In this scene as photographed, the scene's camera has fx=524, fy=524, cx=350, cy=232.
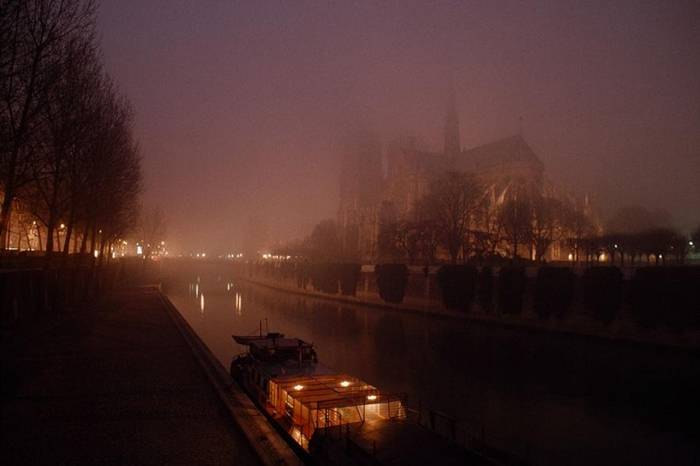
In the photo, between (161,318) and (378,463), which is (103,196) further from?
(378,463)

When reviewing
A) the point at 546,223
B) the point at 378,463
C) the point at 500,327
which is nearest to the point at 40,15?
the point at 378,463

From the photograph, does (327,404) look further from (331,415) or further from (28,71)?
(28,71)

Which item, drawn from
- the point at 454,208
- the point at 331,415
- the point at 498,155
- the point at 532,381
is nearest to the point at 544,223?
the point at 454,208

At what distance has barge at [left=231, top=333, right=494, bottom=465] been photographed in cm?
906

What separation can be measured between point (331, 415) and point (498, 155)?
9202 centimetres

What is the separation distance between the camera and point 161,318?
2767 centimetres

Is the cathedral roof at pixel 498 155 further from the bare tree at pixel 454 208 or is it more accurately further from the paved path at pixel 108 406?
the paved path at pixel 108 406

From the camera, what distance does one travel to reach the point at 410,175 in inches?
3730

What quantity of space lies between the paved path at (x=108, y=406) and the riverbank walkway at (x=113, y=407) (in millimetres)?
18

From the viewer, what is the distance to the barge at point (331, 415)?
9062 mm

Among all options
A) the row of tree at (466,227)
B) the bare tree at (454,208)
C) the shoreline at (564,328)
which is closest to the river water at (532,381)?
the shoreline at (564,328)

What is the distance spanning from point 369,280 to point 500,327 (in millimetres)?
22718

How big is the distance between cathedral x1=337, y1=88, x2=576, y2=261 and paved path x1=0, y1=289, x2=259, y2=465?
2562 inches

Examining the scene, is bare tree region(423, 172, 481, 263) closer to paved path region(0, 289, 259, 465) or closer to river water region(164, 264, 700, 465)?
river water region(164, 264, 700, 465)
